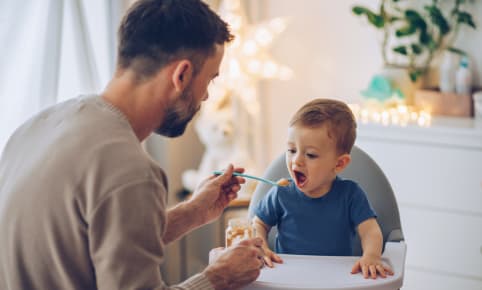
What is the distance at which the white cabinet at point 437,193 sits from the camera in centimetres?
275

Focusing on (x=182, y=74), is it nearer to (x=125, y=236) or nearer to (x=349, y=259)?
(x=125, y=236)

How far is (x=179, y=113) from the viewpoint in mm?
1589

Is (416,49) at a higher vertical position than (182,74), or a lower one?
lower

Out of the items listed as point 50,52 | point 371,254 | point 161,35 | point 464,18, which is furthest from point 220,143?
point 161,35

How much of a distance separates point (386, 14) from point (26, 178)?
2.08 metres

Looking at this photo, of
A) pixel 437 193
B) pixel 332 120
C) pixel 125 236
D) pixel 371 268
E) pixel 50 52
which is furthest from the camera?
pixel 437 193

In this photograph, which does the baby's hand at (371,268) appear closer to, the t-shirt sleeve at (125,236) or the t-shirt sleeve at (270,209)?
the t-shirt sleeve at (270,209)

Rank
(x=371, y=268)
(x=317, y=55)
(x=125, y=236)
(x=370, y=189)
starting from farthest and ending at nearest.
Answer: (x=317, y=55)
(x=370, y=189)
(x=371, y=268)
(x=125, y=236)

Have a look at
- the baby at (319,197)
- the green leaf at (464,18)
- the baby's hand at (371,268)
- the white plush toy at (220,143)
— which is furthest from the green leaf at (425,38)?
the baby's hand at (371,268)

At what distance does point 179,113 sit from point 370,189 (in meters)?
0.72

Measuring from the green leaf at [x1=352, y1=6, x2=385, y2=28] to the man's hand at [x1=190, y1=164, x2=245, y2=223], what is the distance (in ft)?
4.83

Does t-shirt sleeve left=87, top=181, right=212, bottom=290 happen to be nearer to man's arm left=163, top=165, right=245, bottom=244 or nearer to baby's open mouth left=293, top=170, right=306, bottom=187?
man's arm left=163, top=165, right=245, bottom=244

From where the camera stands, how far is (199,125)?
10.4ft

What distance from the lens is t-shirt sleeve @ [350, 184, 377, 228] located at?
1805mm
